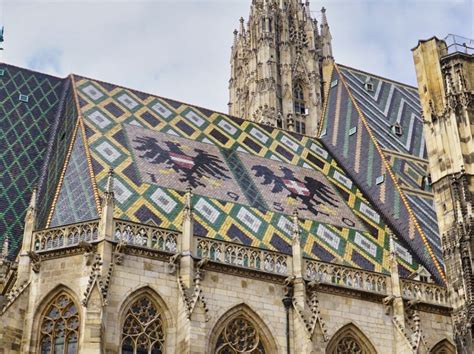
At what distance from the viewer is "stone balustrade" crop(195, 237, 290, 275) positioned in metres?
17.7

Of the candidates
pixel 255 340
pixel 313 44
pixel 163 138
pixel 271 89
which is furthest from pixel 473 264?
pixel 313 44

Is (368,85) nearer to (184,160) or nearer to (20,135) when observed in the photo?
(184,160)

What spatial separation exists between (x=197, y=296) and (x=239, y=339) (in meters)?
1.39

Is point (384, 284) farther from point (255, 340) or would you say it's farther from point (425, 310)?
point (255, 340)

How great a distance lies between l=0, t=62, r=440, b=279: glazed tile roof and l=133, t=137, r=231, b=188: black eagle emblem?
0.10 ft

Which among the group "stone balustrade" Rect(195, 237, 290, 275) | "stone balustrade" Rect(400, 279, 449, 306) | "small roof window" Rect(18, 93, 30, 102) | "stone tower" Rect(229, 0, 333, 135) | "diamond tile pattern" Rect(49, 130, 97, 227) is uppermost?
"stone tower" Rect(229, 0, 333, 135)


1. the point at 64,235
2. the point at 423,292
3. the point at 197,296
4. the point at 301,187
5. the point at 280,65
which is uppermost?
the point at 280,65

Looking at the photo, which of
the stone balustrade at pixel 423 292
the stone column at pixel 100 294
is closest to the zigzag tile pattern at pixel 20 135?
the stone column at pixel 100 294

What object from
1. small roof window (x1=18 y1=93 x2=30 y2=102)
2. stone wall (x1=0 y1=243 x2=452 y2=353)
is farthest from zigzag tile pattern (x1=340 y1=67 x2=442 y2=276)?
small roof window (x1=18 y1=93 x2=30 y2=102)

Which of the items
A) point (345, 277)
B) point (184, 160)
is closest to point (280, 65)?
point (184, 160)

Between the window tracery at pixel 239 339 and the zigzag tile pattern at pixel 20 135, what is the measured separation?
212 inches

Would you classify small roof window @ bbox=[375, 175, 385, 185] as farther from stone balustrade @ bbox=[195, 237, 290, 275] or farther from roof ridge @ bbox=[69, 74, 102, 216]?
roof ridge @ bbox=[69, 74, 102, 216]

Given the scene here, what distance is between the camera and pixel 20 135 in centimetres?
2236

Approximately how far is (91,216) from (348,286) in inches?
218
